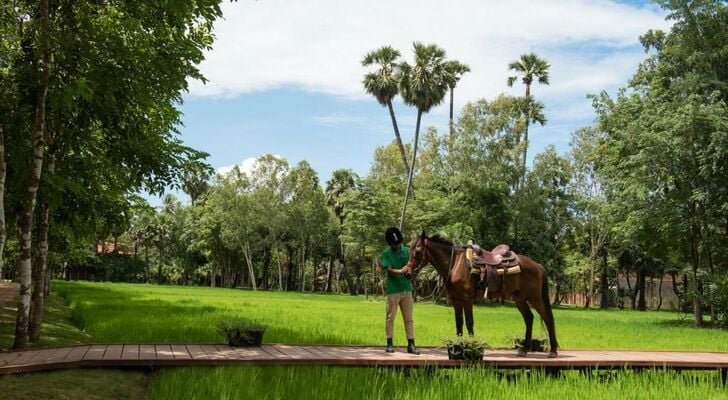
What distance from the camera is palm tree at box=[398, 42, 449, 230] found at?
45.9 meters

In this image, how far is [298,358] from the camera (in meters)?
8.92

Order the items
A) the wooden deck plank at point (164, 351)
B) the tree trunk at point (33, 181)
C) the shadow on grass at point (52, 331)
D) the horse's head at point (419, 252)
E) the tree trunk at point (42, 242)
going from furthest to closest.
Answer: the shadow on grass at point (52, 331), the tree trunk at point (42, 242), the horse's head at point (419, 252), the tree trunk at point (33, 181), the wooden deck plank at point (164, 351)

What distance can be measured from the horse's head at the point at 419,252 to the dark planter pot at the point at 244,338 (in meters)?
2.90

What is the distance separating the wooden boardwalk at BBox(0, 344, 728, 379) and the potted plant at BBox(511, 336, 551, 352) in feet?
0.70

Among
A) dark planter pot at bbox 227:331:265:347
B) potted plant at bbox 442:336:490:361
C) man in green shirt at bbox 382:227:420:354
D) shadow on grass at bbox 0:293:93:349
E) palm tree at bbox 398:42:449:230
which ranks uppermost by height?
palm tree at bbox 398:42:449:230

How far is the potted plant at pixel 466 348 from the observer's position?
9297 millimetres

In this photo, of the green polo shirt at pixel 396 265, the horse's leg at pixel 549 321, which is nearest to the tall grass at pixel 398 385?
the horse's leg at pixel 549 321

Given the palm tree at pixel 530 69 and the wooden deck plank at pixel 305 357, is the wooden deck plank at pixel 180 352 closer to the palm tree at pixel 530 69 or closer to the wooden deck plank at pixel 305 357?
the wooden deck plank at pixel 305 357

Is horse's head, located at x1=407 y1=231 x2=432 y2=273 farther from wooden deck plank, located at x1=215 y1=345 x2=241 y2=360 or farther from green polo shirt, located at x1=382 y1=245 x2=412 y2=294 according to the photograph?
wooden deck plank, located at x1=215 y1=345 x2=241 y2=360

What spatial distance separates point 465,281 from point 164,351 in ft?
16.5

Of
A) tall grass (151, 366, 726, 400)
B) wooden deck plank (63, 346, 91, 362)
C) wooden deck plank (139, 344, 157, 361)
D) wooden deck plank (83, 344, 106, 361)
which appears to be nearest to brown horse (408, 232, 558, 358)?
tall grass (151, 366, 726, 400)

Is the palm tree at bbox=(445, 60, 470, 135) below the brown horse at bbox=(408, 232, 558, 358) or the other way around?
the other way around


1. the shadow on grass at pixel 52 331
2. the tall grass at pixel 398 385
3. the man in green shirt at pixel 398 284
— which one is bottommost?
the shadow on grass at pixel 52 331

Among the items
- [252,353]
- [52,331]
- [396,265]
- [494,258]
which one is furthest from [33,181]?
[494,258]
